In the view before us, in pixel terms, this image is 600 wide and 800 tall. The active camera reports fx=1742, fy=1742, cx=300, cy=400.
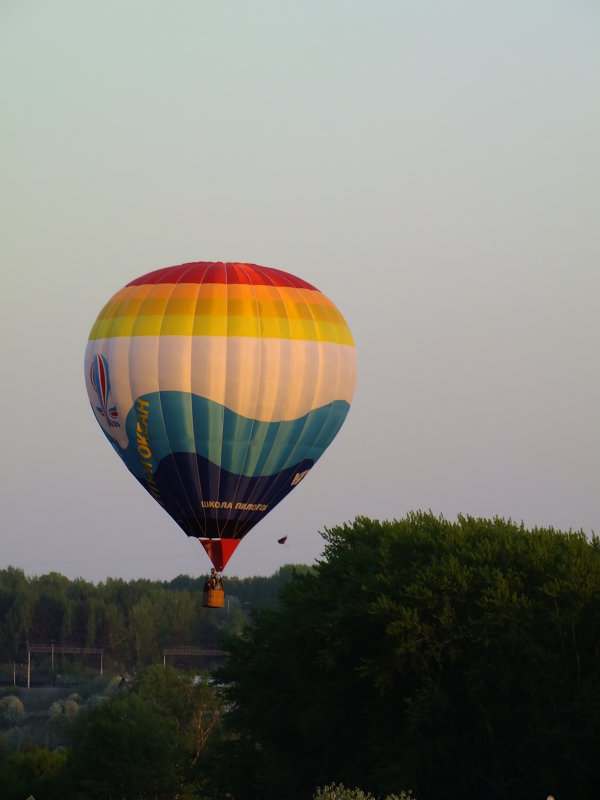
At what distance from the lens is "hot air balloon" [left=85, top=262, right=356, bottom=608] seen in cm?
5916

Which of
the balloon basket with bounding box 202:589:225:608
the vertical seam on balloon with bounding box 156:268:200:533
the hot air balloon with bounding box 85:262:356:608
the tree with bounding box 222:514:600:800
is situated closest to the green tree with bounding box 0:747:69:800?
the balloon basket with bounding box 202:589:225:608

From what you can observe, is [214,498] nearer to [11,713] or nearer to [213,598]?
[213,598]

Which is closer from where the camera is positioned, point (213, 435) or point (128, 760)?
point (213, 435)

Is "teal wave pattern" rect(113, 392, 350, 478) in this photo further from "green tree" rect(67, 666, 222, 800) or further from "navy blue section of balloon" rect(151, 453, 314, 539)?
"green tree" rect(67, 666, 222, 800)

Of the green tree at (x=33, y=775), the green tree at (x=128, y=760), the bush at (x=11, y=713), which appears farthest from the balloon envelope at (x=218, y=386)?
the bush at (x=11, y=713)

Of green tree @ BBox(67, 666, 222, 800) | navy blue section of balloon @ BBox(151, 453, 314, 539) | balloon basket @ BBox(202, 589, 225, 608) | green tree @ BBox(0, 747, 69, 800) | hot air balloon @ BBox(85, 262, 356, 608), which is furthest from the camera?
green tree @ BBox(0, 747, 69, 800)

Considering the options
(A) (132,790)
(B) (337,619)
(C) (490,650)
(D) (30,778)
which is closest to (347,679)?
(B) (337,619)

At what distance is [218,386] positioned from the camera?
59.2m

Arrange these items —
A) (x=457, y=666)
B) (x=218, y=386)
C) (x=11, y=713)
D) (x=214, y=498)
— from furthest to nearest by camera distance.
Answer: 1. (x=11, y=713)
2. (x=214, y=498)
3. (x=218, y=386)
4. (x=457, y=666)

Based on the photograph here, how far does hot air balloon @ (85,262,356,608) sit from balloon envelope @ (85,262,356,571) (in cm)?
5

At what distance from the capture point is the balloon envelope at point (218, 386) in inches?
2329

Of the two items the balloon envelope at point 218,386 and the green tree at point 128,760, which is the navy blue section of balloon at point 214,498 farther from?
the green tree at point 128,760

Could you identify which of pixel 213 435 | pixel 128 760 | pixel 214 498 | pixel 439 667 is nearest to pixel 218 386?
pixel 213 435

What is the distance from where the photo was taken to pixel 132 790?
279 ft
